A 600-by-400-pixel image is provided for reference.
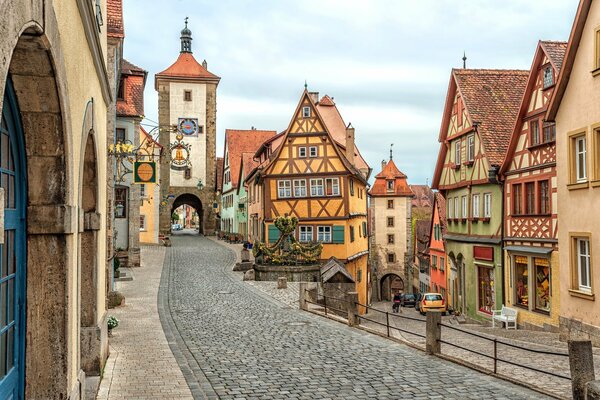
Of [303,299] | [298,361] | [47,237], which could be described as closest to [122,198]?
[303,299]

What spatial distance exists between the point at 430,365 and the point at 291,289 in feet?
43.2

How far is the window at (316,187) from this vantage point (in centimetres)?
3219

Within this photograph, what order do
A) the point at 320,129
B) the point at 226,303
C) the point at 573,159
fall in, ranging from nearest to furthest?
1. the point at 573,159
2. the point at 226,303
3. the point at 320,129

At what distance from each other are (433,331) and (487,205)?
12.2 meters

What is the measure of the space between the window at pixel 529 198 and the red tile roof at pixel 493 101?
6.44 feet

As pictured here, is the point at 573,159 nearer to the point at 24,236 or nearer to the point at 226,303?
the point at 226,303

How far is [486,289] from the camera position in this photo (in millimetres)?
23516

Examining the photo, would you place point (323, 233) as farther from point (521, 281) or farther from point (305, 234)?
point (521, 281)

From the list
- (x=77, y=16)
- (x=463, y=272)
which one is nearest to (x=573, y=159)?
(x=463, y=272)

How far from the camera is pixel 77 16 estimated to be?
20.1 ft

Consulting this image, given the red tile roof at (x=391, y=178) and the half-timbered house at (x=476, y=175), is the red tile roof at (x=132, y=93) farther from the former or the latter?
the red tile roof at (x=391, y=178)

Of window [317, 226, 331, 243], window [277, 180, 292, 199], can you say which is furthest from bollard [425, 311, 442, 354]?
window [277, 180, 292, 199]

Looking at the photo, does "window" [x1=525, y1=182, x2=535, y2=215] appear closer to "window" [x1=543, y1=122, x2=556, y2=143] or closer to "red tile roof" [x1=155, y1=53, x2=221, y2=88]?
"window" [x1=543, y1=122, x2=556, y2=143]

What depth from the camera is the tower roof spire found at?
62.9 metres
